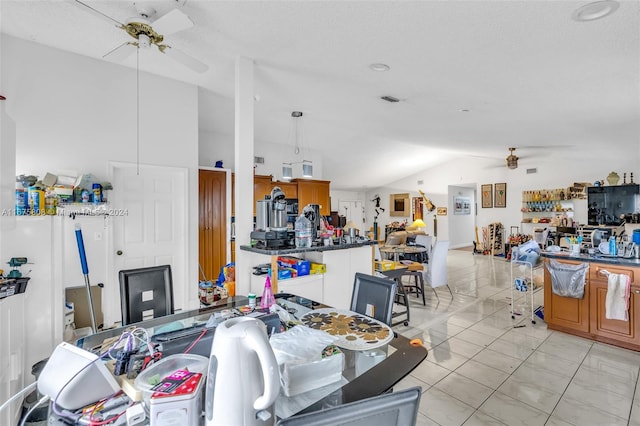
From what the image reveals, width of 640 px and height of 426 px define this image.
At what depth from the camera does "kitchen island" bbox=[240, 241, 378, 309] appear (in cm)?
291

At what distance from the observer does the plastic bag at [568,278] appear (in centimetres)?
328

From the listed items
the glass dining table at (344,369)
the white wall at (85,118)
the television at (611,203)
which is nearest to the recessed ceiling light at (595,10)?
the glass dining table at (344,369)

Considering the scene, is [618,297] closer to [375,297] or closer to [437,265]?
[437,265]

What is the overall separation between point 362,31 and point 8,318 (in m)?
3.30

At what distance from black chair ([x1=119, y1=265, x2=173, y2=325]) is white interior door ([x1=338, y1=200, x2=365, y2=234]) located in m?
9.78

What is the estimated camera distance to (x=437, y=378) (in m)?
2.69

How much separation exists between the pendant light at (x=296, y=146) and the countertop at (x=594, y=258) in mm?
3171

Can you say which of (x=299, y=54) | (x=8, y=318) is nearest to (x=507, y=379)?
(x=299, y=54)

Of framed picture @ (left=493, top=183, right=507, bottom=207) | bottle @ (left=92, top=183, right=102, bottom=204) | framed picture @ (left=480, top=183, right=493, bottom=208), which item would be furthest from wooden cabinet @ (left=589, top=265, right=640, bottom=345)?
framed picture @ (left=480, top=183, right=493, bottom=208)

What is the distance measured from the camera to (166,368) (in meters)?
1.04

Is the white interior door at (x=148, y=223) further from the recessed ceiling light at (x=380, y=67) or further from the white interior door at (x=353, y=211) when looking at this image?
the white interior door at (x=353, y=211)

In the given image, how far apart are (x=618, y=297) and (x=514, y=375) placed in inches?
56.9

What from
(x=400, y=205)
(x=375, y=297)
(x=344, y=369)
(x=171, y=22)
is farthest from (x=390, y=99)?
(x=400, y=205)

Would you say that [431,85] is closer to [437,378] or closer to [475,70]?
[475,70]
